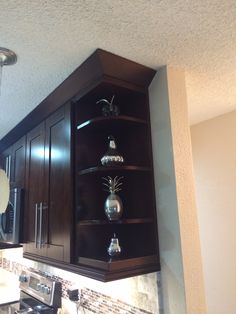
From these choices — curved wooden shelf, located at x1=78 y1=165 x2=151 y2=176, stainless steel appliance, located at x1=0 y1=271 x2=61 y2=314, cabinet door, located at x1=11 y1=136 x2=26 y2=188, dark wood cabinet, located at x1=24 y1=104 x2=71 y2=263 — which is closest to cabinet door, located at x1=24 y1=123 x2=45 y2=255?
dark wood cabinet, located at x1=24 y1=104 x2=71 y2=263

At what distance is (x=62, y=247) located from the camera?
4.67 feet

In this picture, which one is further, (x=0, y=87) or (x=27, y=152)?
(x=27, y=152)

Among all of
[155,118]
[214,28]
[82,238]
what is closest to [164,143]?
[155,118]

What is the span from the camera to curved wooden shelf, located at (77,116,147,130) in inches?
52.4

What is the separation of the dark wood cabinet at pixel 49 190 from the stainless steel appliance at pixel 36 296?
281mm

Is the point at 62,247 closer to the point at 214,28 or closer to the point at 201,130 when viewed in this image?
the point at 214,28

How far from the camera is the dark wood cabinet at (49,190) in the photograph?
1.45 meters

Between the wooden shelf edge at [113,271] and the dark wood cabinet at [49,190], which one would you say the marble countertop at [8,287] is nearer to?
the dark wood cabinet at [49,190]

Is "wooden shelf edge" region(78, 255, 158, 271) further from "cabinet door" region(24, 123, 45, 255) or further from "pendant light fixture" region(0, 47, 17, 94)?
"pendant light fixture" region(0, 47, 17, 94)

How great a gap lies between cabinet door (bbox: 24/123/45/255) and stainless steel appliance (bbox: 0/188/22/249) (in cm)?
6

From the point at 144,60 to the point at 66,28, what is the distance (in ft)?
1.40

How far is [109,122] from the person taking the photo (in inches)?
55.6

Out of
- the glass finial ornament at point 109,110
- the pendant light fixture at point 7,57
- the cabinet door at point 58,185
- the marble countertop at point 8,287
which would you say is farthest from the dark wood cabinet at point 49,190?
the marble countertop at point 8,287

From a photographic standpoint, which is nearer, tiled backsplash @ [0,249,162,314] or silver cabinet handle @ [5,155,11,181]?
tiled backsplash @ [0,249,162,314]
